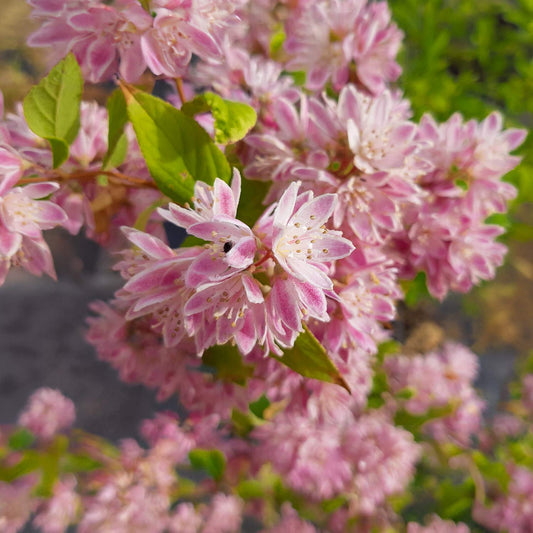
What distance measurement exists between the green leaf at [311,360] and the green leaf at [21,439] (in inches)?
23.0

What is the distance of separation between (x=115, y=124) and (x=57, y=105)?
0.04 m

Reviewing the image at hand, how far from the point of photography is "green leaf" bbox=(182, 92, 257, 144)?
1.07ft

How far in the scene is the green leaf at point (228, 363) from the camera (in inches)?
16.0

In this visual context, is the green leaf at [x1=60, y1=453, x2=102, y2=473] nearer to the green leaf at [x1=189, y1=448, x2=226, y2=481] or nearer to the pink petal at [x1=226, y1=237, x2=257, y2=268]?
the green leaf at [x1=189, y1=448, x2=226, y2=481]

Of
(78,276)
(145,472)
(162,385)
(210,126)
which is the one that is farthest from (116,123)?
(78,276)

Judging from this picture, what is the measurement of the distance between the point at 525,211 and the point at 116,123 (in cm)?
113

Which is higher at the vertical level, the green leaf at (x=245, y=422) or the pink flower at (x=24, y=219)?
the pink flower at (x=24, y=219)

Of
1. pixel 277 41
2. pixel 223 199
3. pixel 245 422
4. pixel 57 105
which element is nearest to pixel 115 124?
pixel 57 105

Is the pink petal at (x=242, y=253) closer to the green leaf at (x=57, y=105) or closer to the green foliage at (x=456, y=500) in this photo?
the green leaf at (x=57, y=105)

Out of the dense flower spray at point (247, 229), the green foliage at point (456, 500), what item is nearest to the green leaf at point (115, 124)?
the dense flower spray at point (247, 229)

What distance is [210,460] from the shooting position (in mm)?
656

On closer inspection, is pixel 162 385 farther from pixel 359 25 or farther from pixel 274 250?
pixel 359 25

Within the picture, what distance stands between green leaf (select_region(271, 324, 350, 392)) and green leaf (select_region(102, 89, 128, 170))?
7.9 inches

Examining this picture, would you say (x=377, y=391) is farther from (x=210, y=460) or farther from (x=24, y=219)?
(x=24, y=219)
